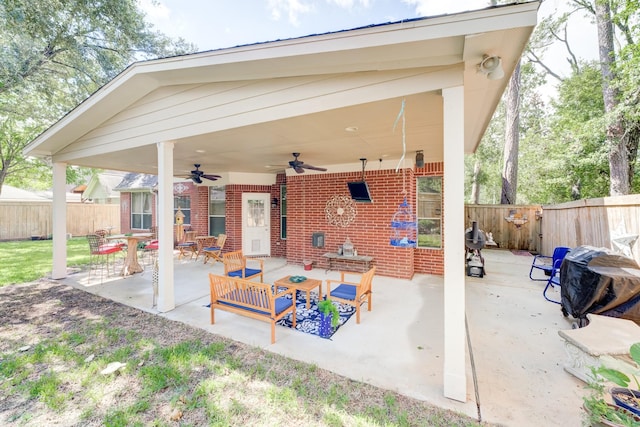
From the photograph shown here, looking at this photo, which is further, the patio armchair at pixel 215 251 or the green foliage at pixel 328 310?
the patio armchair at pixel 215 251

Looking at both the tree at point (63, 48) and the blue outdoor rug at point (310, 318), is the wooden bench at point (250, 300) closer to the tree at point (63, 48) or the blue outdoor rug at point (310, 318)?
the blue outdoor rug at point (310, 318)

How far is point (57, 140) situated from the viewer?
18.2 ft

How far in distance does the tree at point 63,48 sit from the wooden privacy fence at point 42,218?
6.83m

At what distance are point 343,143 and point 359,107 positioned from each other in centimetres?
176

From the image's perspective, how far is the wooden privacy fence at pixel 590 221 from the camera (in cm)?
459

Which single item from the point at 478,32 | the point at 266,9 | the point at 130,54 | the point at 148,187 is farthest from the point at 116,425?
the point at 148,187

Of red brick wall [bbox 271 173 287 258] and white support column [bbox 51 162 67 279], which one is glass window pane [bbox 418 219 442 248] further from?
white support column [bbox 51 162 67 279]

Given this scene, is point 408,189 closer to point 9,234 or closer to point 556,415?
point 556,415

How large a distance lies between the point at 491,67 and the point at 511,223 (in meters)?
10.5

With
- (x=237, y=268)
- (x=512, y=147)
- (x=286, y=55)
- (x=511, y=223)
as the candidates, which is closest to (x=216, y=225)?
(x=237, y=268)

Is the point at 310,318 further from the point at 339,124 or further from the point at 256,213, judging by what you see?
the point at 256,213

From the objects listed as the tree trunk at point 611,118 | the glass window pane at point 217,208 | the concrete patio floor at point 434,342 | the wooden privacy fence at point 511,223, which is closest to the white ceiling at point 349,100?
the concrete patio floor at point 434,342

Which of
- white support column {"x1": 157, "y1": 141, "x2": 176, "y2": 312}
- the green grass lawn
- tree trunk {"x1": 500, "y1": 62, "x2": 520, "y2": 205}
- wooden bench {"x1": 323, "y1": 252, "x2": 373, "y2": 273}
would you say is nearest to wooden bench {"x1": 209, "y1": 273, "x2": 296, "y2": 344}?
white support column {"x1": 157, "y1": 141, "x2": 176, "y2": 312}

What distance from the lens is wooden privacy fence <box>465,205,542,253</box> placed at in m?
10.3
